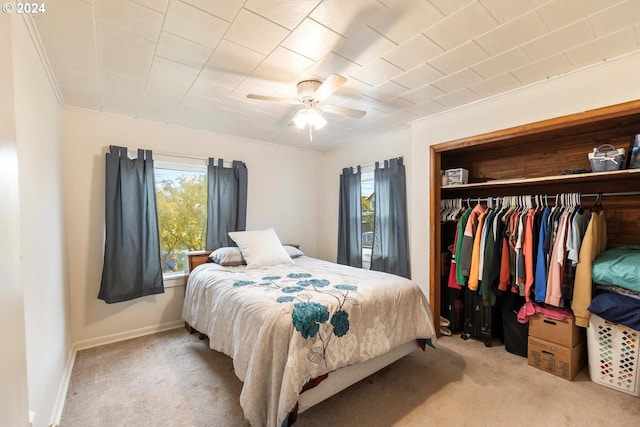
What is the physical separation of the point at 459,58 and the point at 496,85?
2.09 feet

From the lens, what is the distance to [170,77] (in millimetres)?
2146

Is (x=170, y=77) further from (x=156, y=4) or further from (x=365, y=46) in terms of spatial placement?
(x=365, y=46)

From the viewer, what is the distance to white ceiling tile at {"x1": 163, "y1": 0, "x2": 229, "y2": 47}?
1452mm

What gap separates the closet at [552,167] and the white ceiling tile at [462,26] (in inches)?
44.2

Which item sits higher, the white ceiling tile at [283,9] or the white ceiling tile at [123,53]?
the white ceiling tile at [283,9]

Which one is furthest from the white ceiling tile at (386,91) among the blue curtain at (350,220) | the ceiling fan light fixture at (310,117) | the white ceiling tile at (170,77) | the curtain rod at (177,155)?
the curtain rod at (177,155)

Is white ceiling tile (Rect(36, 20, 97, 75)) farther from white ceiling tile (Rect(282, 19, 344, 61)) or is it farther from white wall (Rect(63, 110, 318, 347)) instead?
white ceiling tile (Rect(282, 19, 344, 61))

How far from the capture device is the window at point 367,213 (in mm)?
4000

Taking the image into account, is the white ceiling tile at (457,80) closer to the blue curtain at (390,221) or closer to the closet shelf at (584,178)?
the closet shelf at (584,178)

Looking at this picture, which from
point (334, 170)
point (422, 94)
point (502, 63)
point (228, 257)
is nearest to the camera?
point (502, 63)

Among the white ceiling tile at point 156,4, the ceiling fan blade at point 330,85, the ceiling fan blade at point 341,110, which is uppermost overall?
the white ceiling tile at point 156,4

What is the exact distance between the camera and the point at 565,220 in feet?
7.37

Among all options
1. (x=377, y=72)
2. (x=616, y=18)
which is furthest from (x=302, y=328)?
(x=616, y=18)

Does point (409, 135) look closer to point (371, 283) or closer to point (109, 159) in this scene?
point (371, 283)
